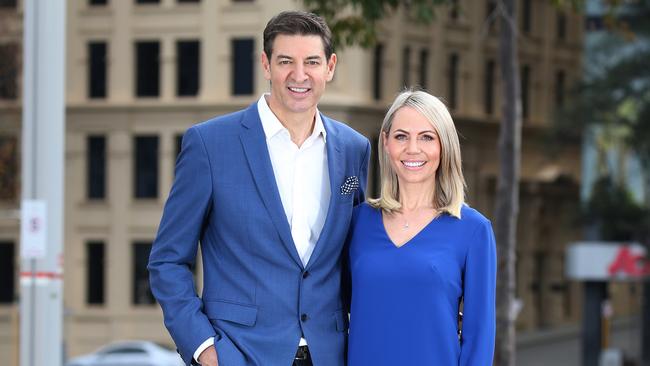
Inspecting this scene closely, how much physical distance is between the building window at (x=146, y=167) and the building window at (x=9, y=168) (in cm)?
359

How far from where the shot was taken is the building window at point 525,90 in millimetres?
54000

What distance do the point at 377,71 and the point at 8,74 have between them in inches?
447

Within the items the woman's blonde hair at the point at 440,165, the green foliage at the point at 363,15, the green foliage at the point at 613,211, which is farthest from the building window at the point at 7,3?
the woman's blonde hair at the point at 440,165

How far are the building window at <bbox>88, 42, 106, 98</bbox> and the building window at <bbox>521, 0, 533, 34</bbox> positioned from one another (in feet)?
49.4

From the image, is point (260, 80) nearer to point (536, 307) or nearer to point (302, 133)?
point (536, 307)

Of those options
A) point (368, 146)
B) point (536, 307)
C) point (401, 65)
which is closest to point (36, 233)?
point (368, 146)

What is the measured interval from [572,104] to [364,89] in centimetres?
618

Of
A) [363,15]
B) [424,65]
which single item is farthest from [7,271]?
[363,15]

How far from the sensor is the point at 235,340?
5371mm

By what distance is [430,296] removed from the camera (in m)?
5.37

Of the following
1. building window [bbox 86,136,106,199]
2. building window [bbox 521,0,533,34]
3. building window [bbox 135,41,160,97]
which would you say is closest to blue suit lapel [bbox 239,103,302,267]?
building window [bbox 135,41,160,97]

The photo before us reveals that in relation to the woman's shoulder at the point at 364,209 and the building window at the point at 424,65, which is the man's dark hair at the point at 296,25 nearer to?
the woman's shoulder at the point at 364,209

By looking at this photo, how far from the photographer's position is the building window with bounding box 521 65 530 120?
177ft

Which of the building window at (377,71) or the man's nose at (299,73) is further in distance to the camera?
the building window at (377,71)
